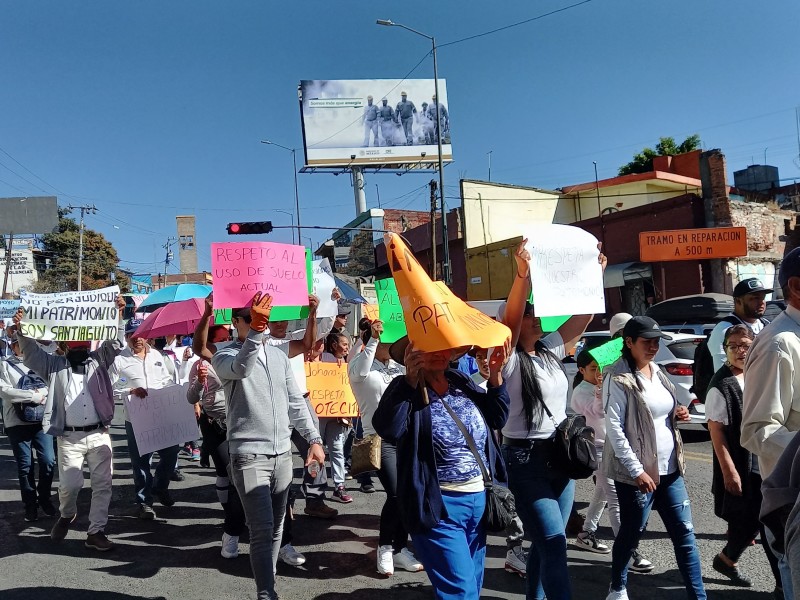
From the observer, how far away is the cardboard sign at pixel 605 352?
502 cm

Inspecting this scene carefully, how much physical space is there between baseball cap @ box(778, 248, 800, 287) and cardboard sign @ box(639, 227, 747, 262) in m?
18.8

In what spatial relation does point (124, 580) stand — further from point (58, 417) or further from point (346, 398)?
point (346, 398)

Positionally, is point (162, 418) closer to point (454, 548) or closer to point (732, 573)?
point (454, 548)

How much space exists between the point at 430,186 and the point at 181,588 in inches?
851

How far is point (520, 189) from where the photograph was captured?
33625 mm

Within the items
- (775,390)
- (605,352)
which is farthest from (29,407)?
(775,390)

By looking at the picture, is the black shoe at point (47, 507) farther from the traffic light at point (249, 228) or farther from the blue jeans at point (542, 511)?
the traffic light at point (249, 228)

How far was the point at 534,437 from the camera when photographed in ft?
12.0

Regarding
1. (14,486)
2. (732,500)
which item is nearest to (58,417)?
(14,486)

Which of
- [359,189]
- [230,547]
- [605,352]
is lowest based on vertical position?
[230,547]

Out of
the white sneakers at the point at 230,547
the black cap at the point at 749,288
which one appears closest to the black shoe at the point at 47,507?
the white sneakers at the point at 230,547

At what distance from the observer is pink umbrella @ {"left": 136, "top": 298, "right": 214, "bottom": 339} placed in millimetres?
7988

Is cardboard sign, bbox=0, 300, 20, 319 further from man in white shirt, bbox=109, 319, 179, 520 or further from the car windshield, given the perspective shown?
the car windshield

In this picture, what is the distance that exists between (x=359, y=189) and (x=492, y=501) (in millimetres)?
46272
